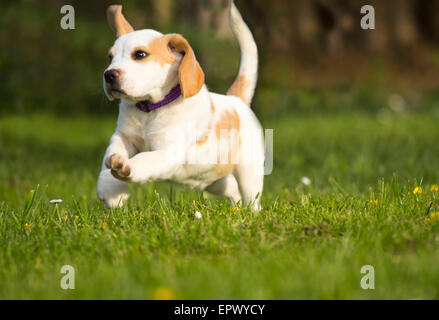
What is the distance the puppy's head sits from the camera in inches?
110

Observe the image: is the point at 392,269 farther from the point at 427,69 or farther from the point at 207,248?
the point at 427,69

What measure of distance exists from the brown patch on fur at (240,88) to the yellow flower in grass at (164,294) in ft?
6.13

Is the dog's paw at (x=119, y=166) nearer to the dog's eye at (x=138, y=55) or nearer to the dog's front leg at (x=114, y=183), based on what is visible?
the dog's front leg at (x=114, y=183)

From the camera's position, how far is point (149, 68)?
288 cm

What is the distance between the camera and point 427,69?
11.2 metres

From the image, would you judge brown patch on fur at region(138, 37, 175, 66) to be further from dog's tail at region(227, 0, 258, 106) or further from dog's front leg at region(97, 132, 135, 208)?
dog's tail at region(227, 0, 258, 106)

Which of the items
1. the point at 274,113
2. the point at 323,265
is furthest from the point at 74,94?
the point at 323,265

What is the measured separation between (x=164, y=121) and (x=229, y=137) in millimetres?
445

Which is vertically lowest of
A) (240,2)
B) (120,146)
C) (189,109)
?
(120,146)

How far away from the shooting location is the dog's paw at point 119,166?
269 cm

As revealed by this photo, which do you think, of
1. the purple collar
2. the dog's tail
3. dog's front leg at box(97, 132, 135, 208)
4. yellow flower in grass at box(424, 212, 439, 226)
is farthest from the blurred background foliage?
yellow flower in grass at box(424, 212, 439, 226)

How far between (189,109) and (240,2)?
11.5ft

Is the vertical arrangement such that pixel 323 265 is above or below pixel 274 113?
below

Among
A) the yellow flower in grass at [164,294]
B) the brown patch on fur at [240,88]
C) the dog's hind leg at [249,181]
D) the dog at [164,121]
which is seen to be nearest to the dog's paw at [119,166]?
the dog at [164,121]
